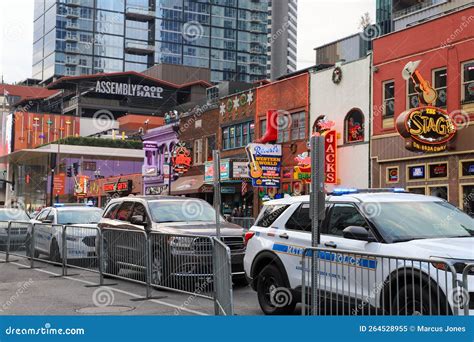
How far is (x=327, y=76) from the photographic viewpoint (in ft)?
95.2

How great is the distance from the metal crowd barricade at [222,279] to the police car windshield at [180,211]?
4552mm

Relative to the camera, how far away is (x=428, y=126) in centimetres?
2172

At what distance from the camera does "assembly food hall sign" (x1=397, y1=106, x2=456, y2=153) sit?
21.6m

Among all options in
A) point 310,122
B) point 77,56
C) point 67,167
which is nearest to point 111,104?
point 67,167

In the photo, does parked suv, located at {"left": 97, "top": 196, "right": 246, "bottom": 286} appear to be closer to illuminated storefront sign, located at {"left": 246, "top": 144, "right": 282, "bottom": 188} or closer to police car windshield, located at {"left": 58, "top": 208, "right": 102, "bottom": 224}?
police car windshield, located at {"left": 58, "top": 208, "right": 102, "bottom": 224}

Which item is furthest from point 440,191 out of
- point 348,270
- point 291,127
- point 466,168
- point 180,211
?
A: point 348,270

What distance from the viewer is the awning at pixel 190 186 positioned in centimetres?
3883

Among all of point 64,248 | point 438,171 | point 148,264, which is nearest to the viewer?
point 148,264

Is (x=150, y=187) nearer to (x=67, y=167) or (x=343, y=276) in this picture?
(x=67, y=167)

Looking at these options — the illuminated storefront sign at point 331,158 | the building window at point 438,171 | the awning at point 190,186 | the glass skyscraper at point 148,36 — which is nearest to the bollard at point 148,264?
the building window at point 438,171

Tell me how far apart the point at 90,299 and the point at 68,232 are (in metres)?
4.04

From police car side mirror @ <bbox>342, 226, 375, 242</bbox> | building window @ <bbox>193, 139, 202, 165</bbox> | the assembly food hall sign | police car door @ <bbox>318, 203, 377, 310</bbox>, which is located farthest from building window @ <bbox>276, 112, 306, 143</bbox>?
police car side mirror @ <bbox>342, 226, 375, 242</bbox>

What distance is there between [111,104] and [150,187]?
54.8 meters

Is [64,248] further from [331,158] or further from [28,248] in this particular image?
[331,158]
